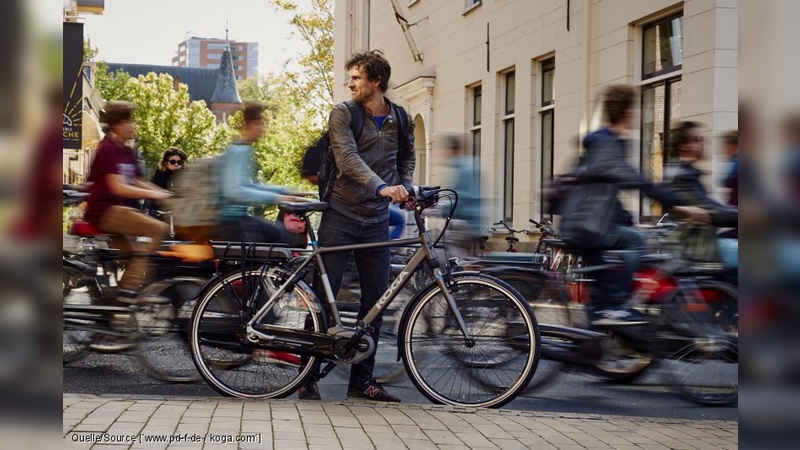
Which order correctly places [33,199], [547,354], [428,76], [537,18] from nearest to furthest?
[33,199] → [547,354] → [428,76] → [537,18]

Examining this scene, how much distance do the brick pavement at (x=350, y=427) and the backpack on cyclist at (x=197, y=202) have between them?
918 mm

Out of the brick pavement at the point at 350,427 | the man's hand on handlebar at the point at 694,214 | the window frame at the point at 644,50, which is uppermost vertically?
the window frame at the point at 644,50

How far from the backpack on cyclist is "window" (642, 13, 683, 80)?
117 inches

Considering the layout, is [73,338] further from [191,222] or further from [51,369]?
[51,369]

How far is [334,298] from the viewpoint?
4281 millimetres

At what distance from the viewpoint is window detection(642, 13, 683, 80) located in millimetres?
6172

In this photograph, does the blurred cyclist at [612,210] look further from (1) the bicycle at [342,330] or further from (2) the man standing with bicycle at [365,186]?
(2) the man standing with bicycle at [365,186]

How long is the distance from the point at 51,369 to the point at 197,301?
362 cm

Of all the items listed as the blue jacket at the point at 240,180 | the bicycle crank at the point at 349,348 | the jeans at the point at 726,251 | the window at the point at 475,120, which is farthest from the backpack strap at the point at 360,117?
the window at the point at 475,120

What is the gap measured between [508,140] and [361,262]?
3.14 metres

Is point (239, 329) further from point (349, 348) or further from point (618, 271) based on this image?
point (618, 271)

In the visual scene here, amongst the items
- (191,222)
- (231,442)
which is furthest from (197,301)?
(231,442)

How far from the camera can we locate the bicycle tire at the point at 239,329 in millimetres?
4238

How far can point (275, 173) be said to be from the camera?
5062 mm
